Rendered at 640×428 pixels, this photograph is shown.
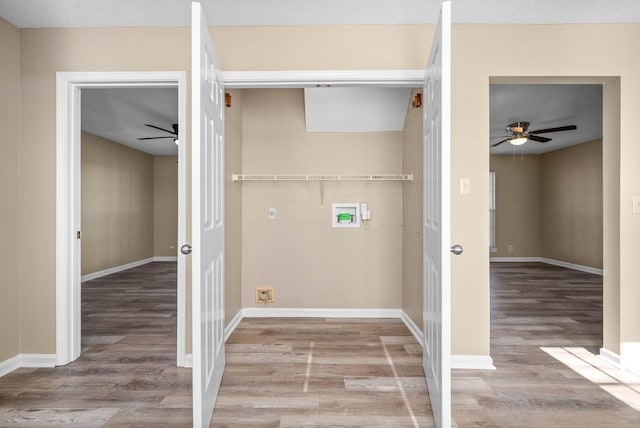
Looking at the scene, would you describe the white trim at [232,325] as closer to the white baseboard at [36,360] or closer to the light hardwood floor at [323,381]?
the light hardwood floor at [323,381]

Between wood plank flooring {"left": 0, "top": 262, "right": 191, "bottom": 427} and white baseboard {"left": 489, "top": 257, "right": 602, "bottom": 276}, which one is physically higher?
white baseboard {"left": 489, "top": 257, "right": 602, "bottom": 276}

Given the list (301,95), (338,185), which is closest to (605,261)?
(338,185)

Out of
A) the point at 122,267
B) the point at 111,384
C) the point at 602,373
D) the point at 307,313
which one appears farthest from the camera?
the point at 122,267

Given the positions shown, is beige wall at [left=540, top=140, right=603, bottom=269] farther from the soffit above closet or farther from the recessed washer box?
the recessed washer box

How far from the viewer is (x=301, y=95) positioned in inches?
148

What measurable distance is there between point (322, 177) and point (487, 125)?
1.63 meters

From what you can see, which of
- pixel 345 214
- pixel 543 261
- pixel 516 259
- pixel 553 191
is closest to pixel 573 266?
pixel 543 261

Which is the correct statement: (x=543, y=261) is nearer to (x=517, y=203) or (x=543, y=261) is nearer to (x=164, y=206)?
(x=517, y=203)

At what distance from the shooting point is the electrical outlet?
379cm

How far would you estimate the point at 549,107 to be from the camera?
4.76 metres

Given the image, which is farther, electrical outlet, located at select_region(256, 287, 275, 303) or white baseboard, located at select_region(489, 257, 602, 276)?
white baseboard, located at select_region(489, 257, 602, 276)

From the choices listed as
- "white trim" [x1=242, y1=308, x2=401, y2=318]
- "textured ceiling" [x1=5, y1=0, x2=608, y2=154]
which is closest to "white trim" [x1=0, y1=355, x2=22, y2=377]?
"white trim" [x1=242, y1=308, x2=401, y2=318]

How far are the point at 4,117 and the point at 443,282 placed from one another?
114 inches

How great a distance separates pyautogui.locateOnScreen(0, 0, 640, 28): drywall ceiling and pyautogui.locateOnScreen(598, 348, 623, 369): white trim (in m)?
2.23
